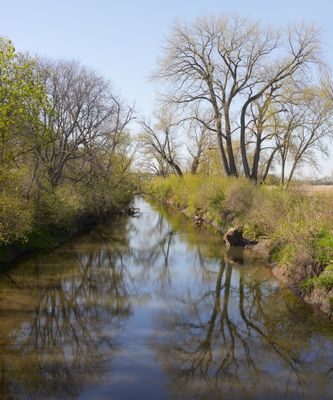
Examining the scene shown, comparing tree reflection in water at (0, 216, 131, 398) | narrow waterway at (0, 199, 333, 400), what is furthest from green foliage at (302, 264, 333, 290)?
tree reflection in water at (0, 216, 131, 398)

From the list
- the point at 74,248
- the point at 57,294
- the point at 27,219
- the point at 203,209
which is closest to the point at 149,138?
the point at 203,209

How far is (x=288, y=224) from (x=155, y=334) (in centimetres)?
782

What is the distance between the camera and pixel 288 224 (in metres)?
16.3

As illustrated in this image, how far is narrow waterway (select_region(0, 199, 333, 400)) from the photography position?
8078mm

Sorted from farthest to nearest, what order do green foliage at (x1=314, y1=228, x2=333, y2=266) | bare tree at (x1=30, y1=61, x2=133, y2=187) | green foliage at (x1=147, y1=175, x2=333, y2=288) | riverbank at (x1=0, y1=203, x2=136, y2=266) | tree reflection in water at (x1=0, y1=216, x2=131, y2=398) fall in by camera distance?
bare tree at (x1=30, y1=61, x2=133, y2=187) < riverbank at (x1=0, y1=203, x2=136, y2=266) < green foliage at (x1=147, y1=175, x2=333, y2=288) < green foliage at (x1=314, y1=228, x2=333, y2=266) < tree reflection in water at (x1=0, y1=216, x2=131, y2=398)

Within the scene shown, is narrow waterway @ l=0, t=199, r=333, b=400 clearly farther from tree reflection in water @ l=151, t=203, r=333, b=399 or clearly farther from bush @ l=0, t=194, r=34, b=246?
bush @ l=0, t=194, r=34, b=246

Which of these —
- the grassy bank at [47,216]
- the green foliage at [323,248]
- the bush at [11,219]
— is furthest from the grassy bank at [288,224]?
the bush at [11,219]

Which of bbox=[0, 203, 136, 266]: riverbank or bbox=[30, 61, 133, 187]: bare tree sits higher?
bbox=[30, 61, 133, 187]: bare tree

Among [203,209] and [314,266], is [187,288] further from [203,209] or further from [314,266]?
[203,209]

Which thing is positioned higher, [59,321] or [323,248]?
[323,248]

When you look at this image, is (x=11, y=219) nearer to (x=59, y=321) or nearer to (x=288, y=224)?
(x=59, y=321)

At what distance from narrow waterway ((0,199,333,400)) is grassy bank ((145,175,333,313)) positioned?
2.44ft

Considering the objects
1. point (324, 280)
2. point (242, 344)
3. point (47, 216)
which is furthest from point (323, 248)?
point (47, 216)

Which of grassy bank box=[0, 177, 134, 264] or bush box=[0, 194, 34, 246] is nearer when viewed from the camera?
bush box=[0, 194, 34, 246]
